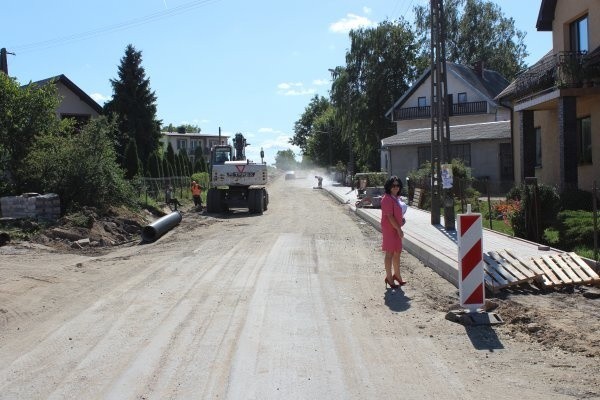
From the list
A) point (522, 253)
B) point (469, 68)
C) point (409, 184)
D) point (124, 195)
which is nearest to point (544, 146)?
point (409, 184)

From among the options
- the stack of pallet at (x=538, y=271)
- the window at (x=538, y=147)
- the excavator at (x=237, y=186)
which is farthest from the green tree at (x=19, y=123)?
the window at (x=538, y=147)

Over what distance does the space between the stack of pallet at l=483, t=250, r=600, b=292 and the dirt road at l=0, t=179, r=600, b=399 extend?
72cm

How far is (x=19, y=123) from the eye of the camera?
20.5m

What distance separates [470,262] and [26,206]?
1448 centimetres

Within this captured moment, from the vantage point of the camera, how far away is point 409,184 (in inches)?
1185

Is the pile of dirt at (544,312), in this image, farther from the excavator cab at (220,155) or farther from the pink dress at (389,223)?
the excavator cab at (220,155)

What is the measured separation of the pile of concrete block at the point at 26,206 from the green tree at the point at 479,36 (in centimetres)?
4701

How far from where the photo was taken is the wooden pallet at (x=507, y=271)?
8562 mm

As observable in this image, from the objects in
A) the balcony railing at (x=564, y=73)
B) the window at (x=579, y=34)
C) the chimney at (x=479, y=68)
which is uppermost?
the chimney at (x=479, y=68)

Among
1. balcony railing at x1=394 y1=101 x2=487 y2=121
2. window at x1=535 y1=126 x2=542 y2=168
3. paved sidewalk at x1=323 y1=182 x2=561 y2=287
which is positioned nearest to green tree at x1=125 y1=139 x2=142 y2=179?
paved sidewalk at x1=323 y1=182 x2=561 y2=287

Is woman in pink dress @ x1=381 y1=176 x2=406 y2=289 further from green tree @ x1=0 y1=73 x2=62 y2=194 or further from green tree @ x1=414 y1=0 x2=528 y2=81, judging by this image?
green tree @ x1=414 y1=0 x2=528 y2=81

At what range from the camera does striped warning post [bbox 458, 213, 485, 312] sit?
7.17 m

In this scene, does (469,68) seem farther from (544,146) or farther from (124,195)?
(124,195)

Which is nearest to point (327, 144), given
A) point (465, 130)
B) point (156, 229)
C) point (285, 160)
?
point (465, 130)
